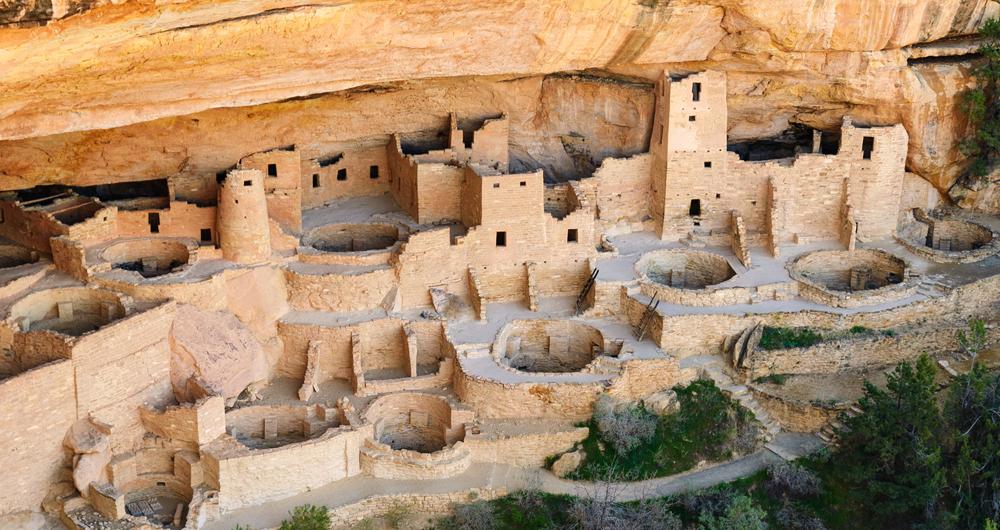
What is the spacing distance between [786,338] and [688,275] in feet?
8.84

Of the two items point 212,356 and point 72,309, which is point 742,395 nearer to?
point 212,356

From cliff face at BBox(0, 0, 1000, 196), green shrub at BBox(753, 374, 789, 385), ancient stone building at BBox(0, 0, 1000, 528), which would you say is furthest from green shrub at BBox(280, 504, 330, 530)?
green shrub at BBox(753, 374, 789, 385)

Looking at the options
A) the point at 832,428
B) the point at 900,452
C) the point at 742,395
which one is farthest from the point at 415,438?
the point at 900,452

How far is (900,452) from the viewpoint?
1795cm

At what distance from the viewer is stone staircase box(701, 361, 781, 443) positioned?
19.7 meters

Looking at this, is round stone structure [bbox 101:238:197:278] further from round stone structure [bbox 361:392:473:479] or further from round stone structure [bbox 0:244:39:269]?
round stone structure [bbox 361:392:473:479]

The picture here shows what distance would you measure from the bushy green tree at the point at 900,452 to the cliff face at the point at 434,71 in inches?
212

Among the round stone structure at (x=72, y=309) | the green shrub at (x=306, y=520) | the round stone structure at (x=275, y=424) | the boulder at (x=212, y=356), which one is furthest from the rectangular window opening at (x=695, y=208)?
the round stone structure at (x=72, y=309)

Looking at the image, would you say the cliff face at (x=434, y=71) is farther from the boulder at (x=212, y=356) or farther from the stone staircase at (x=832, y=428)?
the stone staircase at (x=832, y=428)

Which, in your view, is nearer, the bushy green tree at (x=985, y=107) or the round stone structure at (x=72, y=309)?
the round stone structure at (x=72, y=309)

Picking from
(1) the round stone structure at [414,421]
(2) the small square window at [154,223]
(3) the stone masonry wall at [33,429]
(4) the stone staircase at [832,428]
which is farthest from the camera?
(2) the small square window at [154,223]

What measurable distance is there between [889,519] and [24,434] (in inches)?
461

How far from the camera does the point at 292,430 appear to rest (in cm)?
1894

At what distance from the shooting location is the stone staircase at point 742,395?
64.5ft
